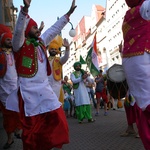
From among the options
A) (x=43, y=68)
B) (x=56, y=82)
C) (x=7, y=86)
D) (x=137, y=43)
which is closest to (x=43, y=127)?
(x=43, y=68)

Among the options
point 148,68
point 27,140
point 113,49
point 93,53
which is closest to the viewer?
point 148,68

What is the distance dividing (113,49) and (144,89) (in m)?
43.6

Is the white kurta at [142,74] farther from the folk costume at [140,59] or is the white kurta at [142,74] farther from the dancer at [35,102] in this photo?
the dancer at [35,102]

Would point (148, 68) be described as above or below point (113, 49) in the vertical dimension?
below

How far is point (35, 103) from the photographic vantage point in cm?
382

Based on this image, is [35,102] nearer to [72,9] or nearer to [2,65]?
[72,9]

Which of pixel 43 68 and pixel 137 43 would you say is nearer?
pixel 137 43

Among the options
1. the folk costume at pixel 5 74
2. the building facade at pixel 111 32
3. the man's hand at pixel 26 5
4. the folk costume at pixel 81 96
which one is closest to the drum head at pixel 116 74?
the folk costume at pixel 5 74

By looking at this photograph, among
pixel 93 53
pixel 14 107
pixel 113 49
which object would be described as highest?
pixel 113 49

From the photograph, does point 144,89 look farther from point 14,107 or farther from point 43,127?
point 14,107

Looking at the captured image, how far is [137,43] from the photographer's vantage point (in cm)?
350

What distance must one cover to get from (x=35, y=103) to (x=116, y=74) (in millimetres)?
3237

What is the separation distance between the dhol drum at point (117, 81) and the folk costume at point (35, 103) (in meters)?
2.84

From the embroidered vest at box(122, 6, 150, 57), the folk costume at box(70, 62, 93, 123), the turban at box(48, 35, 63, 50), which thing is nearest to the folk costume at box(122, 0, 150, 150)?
the embroidered vest at box(122, 6, 150, 57)
